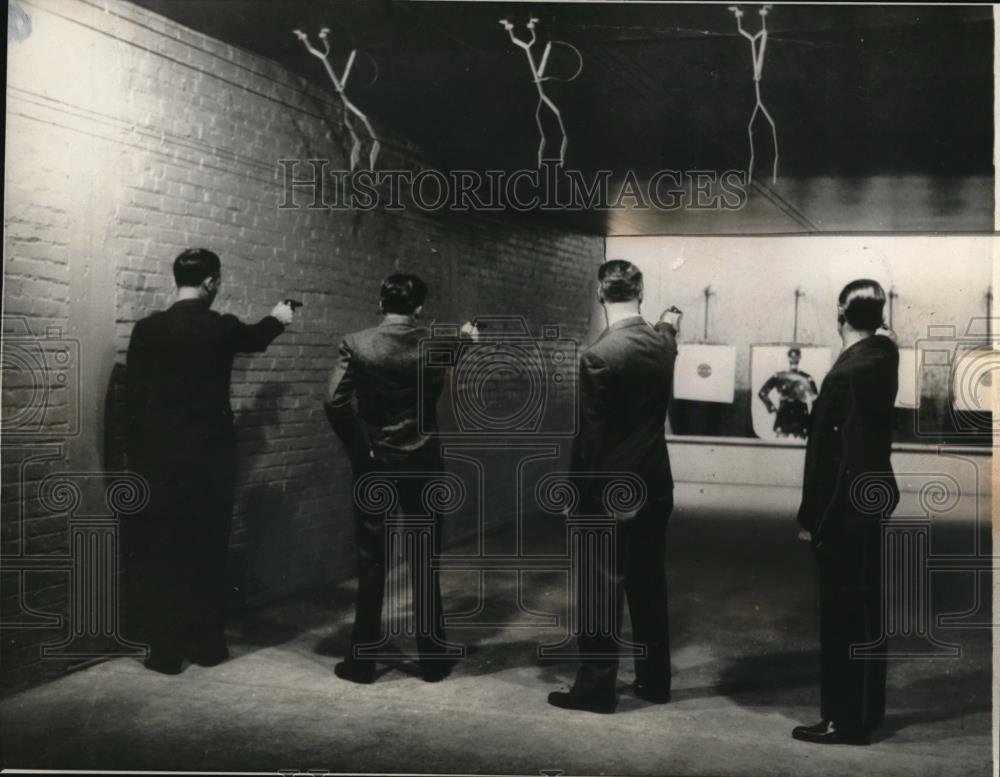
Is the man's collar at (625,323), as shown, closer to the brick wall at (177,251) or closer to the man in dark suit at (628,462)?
the man in dark suit at (628,462)

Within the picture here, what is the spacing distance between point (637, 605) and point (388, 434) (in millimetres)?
1319

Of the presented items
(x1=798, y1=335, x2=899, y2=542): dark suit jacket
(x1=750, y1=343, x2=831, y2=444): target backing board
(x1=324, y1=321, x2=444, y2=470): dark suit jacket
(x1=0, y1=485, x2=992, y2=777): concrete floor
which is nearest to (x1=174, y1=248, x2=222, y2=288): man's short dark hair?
(x1=324, y1=321, x2=444, y2=470): dark suit jacket

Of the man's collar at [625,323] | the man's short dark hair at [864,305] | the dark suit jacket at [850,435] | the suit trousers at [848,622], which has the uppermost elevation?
the man's short dark hair at [864,305]

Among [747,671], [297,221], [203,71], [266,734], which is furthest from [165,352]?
[747,671]

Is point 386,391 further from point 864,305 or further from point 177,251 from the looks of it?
point 864,305

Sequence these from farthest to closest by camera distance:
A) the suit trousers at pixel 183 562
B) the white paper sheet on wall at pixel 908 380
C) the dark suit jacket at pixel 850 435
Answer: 1. the suit trousers at pixel 183 562
2. the white paper sheet on wall at pixel 908 380
3. the dark suit jacket at pixel 850 435

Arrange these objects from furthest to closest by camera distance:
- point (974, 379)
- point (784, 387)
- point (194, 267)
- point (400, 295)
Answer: point (784, 387) → point (194, 267) → point (400, 295) → point (974, 379)

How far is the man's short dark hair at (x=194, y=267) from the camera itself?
4.24 m

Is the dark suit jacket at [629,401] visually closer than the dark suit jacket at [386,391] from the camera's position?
Yes

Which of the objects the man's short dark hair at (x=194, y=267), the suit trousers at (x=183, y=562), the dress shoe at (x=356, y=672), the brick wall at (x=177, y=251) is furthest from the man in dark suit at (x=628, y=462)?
the man's short dark hair at (x=194, y=267)

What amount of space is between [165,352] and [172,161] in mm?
889

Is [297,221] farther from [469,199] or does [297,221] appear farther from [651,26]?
[651,26]

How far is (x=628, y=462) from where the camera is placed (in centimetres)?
387

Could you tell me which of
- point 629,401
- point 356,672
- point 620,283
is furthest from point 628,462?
point 356,672
